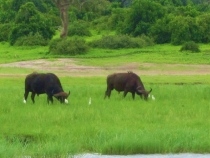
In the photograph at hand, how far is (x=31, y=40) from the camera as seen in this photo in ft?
155

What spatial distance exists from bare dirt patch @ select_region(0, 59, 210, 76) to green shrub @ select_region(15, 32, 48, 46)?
381 inches

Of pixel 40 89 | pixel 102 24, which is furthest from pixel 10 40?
pixel 40 89

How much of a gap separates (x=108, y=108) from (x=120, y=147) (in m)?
4.98

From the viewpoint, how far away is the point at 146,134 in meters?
11.7

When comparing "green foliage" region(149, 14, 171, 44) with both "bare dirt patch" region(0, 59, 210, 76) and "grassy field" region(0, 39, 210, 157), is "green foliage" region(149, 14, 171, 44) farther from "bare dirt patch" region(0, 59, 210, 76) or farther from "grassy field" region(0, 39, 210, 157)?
"grassy field" region(0, 39, 210, 157)

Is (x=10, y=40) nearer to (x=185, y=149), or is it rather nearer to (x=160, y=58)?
(x=160, y=58)

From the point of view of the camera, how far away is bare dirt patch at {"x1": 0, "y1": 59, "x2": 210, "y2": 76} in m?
32.2

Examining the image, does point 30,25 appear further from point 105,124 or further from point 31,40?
point 105,124

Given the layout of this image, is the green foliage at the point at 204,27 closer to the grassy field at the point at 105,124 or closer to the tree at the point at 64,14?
the tree at the point at 64,14

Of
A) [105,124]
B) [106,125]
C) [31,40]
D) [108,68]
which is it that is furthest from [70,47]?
[106,125]

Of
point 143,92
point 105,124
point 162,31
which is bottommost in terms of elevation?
point 162,31

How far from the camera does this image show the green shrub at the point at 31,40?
47156 mm

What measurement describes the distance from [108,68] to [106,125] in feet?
70.2

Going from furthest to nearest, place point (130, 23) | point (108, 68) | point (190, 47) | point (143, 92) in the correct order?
point (130, 23)
point (190, 47)
point (108, 68)
point (143, 92)
